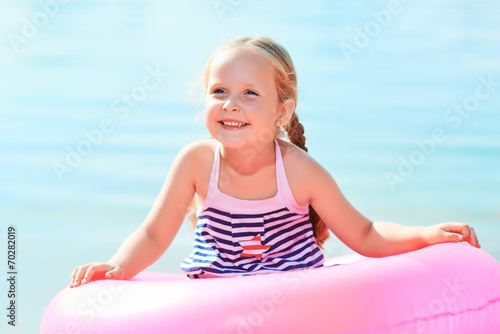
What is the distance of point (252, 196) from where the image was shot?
80.7 inches

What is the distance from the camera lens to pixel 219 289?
5.31 ft

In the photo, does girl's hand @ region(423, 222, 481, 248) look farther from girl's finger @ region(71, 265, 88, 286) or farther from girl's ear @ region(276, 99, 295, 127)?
girl's finger @ region(71, 265, 88, 286)

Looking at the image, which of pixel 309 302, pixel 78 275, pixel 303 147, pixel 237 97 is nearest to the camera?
pixel 309 302

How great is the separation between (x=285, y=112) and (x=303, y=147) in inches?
8.3

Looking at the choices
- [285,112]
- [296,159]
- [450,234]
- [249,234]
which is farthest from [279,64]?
[450,234]

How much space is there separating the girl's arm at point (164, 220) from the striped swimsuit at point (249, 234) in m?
0.06

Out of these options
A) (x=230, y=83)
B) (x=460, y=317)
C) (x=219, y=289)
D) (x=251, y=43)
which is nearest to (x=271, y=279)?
(x=219, y=289)

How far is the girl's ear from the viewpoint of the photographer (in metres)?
2.09

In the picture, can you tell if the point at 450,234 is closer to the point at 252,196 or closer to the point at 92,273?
the point at 252,196

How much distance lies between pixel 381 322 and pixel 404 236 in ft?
1.33

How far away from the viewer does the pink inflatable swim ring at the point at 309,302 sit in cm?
158

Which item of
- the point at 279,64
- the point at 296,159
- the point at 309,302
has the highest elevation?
the point at 279,64

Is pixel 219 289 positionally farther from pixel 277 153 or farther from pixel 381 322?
pixel 277 153

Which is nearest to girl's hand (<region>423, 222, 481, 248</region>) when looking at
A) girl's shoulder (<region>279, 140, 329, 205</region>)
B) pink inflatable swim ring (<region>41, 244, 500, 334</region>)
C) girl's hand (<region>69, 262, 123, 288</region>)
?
pink inflatable swim ring (<region>41, 244, 500, 334</region>)
